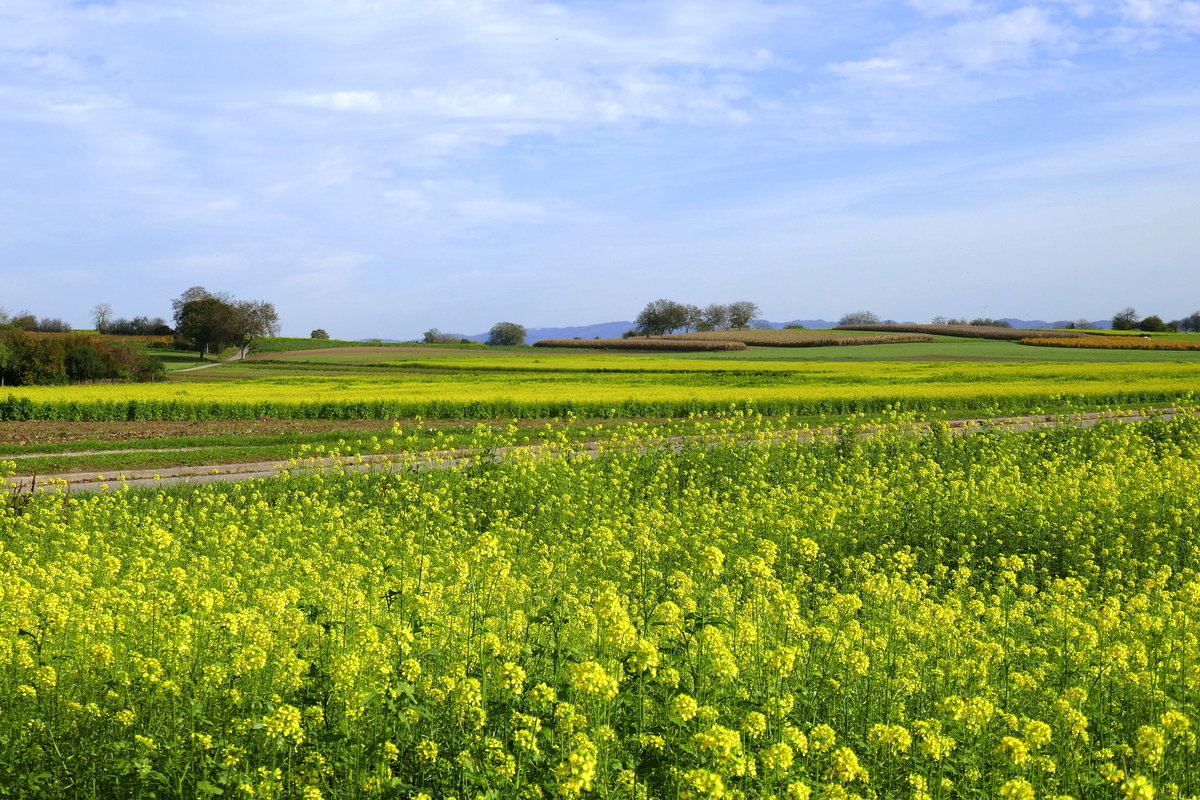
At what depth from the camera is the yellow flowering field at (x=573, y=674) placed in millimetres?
4488

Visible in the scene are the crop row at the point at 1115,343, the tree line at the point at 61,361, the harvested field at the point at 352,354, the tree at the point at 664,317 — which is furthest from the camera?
the tree at the point at 664,317

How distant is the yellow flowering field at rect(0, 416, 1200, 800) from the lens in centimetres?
449

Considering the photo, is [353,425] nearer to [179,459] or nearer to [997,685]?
[179,459]

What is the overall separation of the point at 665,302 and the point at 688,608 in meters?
125

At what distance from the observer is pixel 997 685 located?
21.7ft

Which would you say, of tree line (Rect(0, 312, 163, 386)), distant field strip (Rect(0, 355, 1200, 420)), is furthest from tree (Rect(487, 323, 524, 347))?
distant field strip (Rect(0, 355, 1200, 420))

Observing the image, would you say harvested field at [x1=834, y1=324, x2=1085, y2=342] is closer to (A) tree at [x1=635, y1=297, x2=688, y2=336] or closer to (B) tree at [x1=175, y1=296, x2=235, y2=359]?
(A) tree at [x1=635, y1=297, x2=688, y2=336]

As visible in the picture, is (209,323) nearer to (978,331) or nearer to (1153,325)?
(978,331)

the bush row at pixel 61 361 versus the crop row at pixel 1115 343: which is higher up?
the crop row at pixel 1115 343

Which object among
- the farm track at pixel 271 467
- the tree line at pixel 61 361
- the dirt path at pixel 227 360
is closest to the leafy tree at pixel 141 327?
the dirt path at pixel 227 360

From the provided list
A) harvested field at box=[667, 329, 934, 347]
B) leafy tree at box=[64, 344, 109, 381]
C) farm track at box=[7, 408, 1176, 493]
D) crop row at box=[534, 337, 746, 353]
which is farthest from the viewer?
harvested field at box=[667, 329, 934, 347]

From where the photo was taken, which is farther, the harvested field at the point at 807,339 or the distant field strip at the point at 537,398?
the harvested field at the point at 807,339

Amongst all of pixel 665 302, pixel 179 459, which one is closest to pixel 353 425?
pixel 179 459

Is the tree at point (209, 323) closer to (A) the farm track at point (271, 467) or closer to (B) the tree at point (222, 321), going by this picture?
(B) the tree at point (222, 321)
